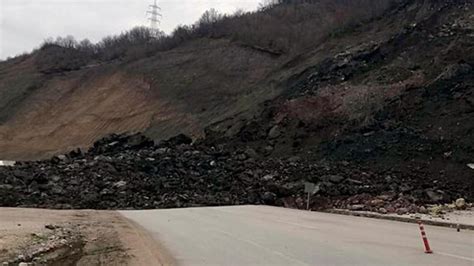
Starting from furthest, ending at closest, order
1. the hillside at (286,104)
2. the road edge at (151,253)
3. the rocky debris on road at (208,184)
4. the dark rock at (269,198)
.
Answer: the hillside at (286,104) < the dark rock at (269,198) < the rocky debris on road at (208,184) < the road edge at (151,253)

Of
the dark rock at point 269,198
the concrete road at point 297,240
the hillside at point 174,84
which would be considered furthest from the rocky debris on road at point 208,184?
the hillside at point 174,84

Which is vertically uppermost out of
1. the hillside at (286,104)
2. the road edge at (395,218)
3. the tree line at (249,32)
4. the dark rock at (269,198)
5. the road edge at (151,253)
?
the tree line at (249,32)

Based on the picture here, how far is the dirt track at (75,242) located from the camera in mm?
13016

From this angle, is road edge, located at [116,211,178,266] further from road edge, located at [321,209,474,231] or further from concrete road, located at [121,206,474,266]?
road edge, located at [321,209,474,231]

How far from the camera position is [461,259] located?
12180 mm

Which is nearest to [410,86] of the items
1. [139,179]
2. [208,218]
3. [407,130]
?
[407,130]

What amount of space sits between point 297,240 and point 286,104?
30922 mm

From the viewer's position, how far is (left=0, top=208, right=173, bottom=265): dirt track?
13.0m

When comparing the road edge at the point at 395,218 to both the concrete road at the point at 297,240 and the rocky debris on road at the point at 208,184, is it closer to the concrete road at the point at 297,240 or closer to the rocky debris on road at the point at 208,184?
the concrete road at the point at 297,240

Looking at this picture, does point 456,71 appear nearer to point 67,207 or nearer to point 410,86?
point 410,86

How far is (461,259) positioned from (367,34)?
4447 centimetres

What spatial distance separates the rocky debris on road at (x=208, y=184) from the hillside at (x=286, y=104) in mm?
135

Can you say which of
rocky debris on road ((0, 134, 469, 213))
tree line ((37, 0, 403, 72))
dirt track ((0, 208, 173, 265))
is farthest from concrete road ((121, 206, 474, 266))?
tree line ((37, 0, 403, 72))

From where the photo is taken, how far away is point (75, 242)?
15992 millimetres
